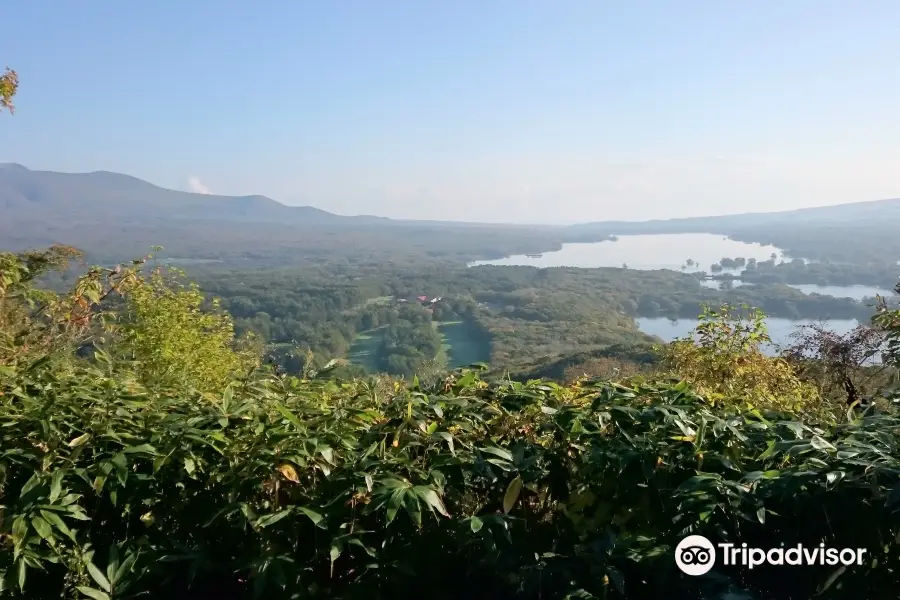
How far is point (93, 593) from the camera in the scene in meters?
1.52

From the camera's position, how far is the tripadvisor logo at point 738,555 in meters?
1.47

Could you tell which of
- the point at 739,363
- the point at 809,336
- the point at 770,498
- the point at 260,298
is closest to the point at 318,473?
the point at 770,498

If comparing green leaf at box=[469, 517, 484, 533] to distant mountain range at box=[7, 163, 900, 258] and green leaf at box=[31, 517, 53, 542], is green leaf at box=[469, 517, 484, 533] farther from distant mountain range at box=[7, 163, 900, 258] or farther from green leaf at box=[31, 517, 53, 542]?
distant mountain range at box=[7, 163, 900, 258]

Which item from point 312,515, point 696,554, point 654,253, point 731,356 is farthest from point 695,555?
point 654,253

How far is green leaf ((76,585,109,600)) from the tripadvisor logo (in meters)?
1.31

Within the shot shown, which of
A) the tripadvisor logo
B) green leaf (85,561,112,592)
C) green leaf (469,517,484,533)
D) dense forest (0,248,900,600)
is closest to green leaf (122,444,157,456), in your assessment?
dense forest (0,248,900,600)

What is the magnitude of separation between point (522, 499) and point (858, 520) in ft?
2.46

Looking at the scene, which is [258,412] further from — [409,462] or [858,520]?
[858,520]

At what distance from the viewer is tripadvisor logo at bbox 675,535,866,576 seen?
1.47m

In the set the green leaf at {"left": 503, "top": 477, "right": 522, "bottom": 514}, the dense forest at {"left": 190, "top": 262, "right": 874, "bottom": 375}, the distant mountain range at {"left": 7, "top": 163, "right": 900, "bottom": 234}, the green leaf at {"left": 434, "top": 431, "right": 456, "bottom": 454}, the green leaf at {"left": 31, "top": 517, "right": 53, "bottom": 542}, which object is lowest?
the dense forest at {"left": 190, "top": 262, "right": 874, "bottom": 375}

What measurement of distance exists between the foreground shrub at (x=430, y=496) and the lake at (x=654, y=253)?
68643 mm

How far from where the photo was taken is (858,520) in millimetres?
1436

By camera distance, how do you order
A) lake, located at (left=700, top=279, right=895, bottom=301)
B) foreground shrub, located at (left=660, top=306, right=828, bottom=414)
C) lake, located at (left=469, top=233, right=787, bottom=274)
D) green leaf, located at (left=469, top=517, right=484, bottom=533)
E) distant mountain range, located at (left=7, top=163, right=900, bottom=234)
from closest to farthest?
green leaf, located at (left=469, top=517, right=484, bottom=533), foreground shrub, located at (left=660, top=306, right=828, bottom=414), lake, located at (left=700, top=279, right=895, bottom=301), lake, located at (left=469, top=233, right=787, bottom=274), distant mountain range, located at (left=7, top=163, right=900, bottom=234)

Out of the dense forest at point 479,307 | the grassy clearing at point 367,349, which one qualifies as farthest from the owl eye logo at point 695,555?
the grassy clearing at point 367,349
